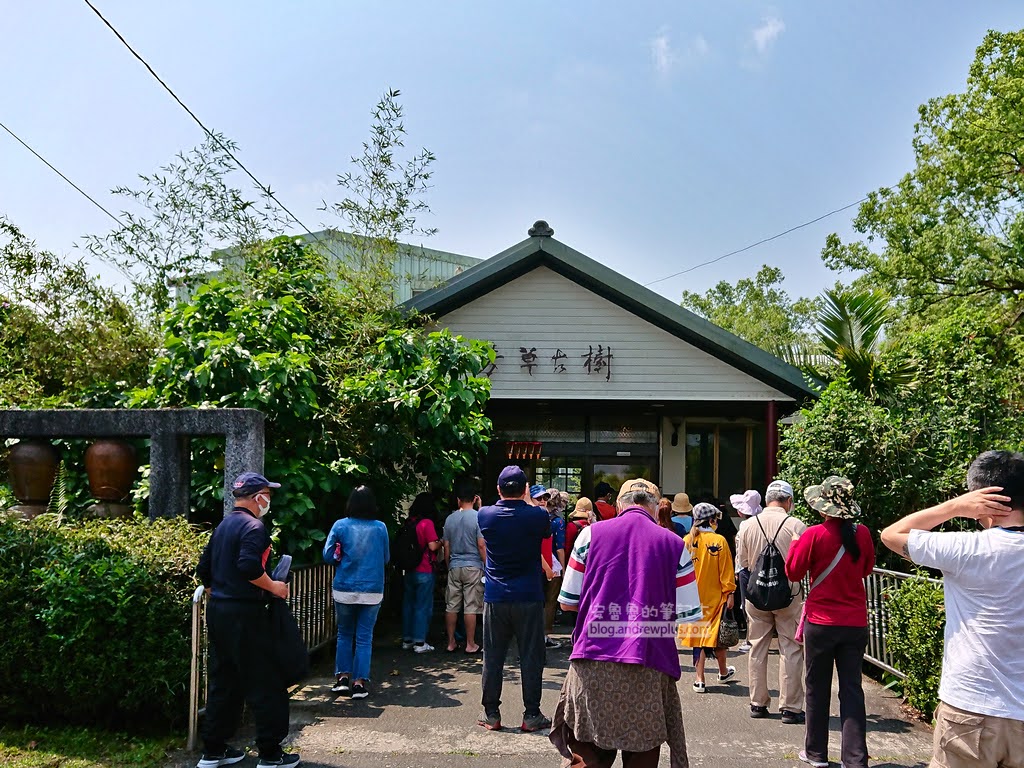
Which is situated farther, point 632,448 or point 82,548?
point 632,448

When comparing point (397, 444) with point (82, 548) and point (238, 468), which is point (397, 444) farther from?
point (82, 548)

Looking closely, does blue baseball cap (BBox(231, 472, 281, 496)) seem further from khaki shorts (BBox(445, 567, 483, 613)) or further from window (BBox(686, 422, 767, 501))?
window (BBox(686, 422, 767, 501))

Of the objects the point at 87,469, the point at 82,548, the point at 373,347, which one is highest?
the point at 373,347

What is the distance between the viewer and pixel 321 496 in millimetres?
8242

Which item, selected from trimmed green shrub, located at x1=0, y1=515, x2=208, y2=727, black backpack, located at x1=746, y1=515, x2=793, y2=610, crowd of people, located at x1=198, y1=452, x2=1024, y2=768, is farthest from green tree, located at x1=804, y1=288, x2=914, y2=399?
trimmed green shrub, located at x1=0, y1=515, x2=208, y2=727

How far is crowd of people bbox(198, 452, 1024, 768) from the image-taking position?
3.15m

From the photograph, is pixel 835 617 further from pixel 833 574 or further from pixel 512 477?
pixel 512 477

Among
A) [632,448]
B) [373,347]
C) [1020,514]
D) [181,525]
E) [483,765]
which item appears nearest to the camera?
[1020,514]

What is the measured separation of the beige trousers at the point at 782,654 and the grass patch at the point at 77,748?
13.8 feet

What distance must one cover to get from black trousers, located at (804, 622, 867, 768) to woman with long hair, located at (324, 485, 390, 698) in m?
3.34

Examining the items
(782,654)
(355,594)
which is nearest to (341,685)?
(355,594)

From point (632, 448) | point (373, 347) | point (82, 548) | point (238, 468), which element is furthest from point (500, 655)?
point (632, 448)

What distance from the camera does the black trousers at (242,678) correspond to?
497 cm

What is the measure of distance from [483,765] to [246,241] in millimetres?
7508
